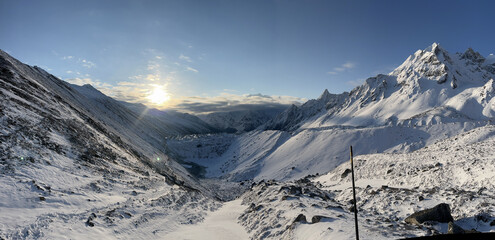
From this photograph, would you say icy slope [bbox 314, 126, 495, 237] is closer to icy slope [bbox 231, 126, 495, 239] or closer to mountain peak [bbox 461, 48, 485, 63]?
icy slope [bbox 231, 126, 495, 239]

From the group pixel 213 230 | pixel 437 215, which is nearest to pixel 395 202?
pixel 437 215

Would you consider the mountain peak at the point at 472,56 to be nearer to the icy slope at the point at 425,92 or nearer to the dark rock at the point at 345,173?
the icy slope at the point at 425,92

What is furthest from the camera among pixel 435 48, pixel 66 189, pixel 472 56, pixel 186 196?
pixel 472 56

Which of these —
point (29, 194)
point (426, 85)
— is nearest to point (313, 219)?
point (29, 194)

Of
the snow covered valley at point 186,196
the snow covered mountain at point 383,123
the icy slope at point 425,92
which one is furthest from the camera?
the icy slope at point 425,92

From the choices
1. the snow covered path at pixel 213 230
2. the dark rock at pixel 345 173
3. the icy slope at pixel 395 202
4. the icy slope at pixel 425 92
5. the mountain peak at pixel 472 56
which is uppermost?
the mountain peak at pixel 472 56

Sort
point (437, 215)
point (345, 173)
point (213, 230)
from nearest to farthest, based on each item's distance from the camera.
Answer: point (437, 215)
point (213, 230)
point (345, 173)

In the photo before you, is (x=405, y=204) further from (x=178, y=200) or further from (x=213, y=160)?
(x=213, y=160)

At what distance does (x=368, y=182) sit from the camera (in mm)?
35156

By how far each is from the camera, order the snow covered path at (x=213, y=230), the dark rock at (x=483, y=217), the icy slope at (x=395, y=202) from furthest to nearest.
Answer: the snow covered path at (x=213, y=230)
the dark rock at (x=483, y=217)
the icy slope at (x=395, y=202)

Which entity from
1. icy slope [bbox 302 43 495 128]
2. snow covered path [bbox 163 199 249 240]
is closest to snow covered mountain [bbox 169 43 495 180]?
icy slope [bbox 302 43 495 128]

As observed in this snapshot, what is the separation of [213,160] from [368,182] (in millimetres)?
89648

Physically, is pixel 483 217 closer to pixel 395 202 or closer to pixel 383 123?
pixel 395 202

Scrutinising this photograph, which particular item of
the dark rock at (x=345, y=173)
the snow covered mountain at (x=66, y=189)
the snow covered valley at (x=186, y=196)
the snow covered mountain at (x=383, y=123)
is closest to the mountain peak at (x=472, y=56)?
the snow covered mountain at (x=383, y=123)
